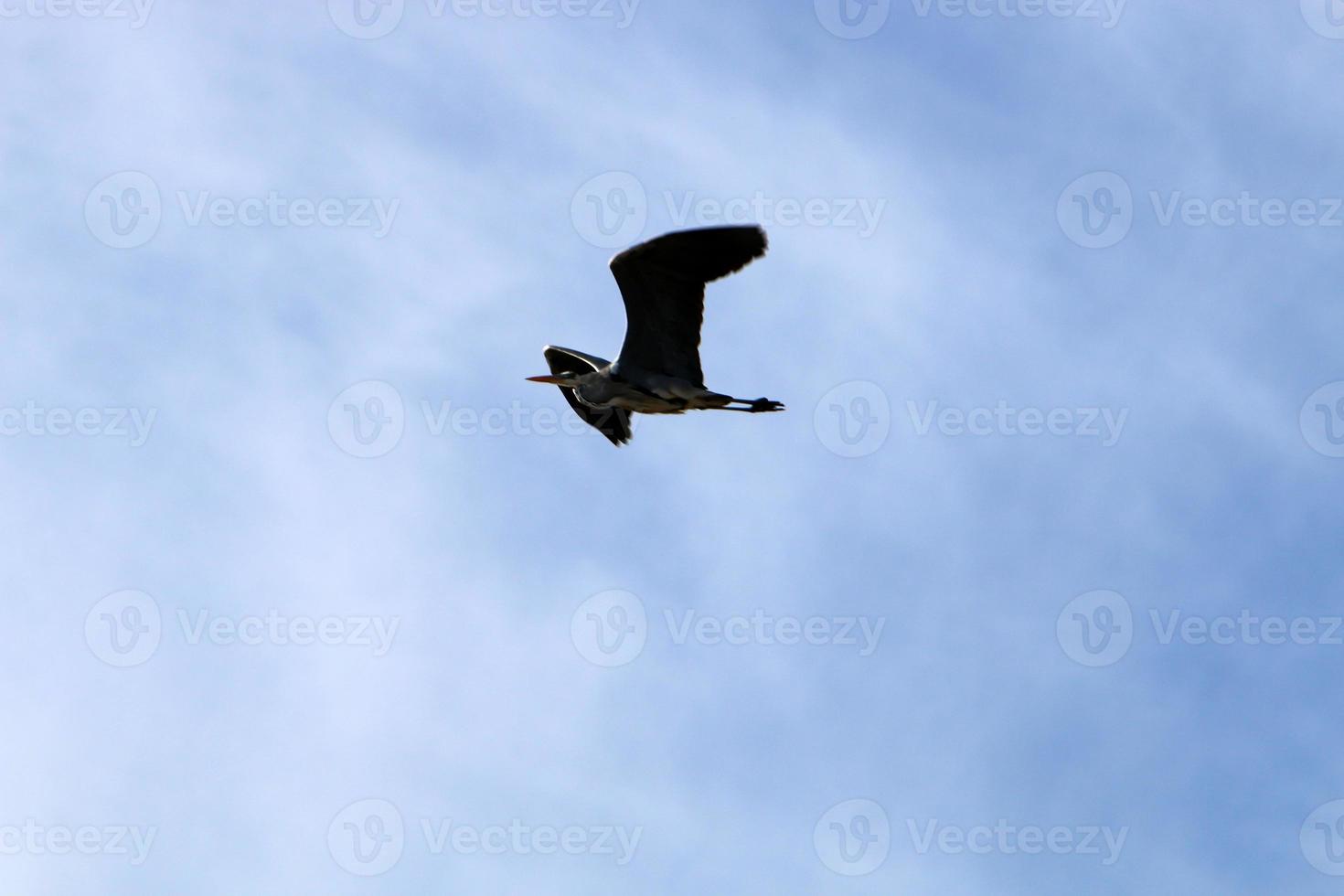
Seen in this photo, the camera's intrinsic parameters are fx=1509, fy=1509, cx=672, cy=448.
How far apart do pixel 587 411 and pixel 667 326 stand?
5720 millimetres

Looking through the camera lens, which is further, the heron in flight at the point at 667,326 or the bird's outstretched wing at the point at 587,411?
the bird's outstretched wing at the point at 587,411

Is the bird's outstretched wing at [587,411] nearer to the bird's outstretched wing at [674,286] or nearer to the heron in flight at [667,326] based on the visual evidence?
the heron in flight at [667,326]

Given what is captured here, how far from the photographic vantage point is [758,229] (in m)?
23.9

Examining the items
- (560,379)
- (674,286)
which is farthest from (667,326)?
(560,379)

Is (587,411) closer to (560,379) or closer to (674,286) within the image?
(560,379)

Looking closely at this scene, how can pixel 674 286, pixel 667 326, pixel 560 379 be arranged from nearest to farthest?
pixel 674 286, pixel 667 326, pixel 560 379

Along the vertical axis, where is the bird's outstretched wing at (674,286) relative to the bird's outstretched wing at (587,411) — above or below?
below

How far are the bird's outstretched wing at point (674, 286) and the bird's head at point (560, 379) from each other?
2.24 meters

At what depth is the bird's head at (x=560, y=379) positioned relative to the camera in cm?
2925

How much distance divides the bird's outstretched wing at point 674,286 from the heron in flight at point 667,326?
15 mm

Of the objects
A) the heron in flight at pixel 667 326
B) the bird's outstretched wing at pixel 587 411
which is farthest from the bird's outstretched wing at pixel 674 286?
the bird's outstretched wing at pixel 587 411

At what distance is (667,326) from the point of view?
86.7 ft

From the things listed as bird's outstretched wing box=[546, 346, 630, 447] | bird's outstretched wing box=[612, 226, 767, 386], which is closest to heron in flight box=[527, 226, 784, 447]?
bird's outstretched wing box=[612, 226, 767, 386]

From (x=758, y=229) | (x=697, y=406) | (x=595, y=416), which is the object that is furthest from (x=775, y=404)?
(x=595, y=416)
